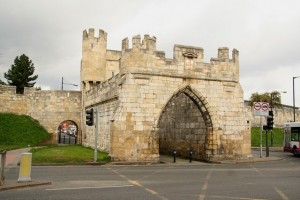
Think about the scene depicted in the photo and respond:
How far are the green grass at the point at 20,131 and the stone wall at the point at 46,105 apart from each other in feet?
2.12

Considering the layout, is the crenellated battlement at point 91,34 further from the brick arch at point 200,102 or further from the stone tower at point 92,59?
the brick arch at point 200,102

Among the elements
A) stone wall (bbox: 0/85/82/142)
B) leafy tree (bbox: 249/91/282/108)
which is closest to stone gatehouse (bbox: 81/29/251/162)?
stone wall (bbox: 0/85/82/142)

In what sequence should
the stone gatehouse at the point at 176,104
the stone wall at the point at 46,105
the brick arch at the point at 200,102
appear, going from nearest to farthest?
the stone gatehouse at the point at 176,104, the brick arch at the point at 200,102, the stone wall at the point at 46,105

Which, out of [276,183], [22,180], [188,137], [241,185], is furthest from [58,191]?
[188,137]

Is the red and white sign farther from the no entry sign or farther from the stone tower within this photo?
the stone tower

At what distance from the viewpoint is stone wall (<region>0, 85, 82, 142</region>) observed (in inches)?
1298

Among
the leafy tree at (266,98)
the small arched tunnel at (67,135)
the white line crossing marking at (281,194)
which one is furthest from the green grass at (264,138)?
the white line crossing marking at (281,194)

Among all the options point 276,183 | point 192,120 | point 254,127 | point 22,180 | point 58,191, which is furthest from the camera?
point 254,127

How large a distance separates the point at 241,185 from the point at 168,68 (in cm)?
1063

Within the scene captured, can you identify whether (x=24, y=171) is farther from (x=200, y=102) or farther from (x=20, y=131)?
(x=20, y=131)

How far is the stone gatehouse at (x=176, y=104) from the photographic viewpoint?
19.3 metres

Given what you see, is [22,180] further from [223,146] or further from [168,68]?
[223,146]

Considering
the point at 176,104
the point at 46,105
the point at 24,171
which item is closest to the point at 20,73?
the point at 46,105

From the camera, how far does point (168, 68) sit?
20.5 meters
